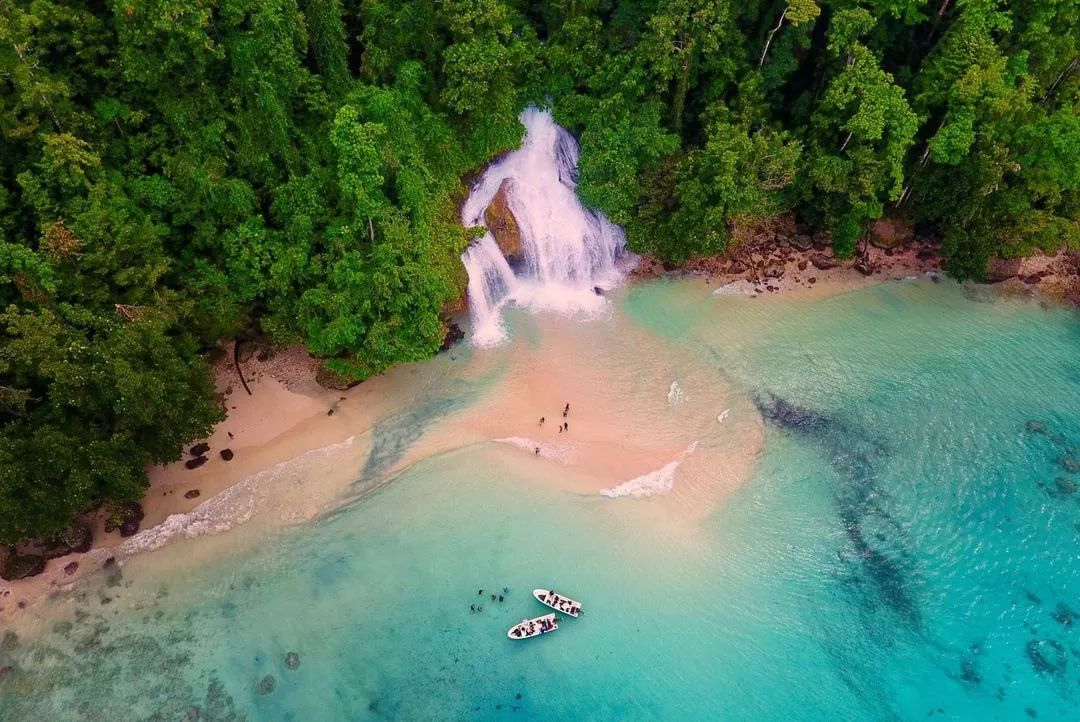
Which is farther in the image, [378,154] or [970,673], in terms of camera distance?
[378,154]

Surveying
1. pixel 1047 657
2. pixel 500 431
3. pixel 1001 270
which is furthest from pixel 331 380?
pixel 1001 270

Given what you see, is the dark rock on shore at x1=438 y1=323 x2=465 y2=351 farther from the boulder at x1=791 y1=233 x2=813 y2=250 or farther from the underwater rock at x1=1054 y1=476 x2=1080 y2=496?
the underwater rock at x1=1054 y1=476 x2=1080 y2=496

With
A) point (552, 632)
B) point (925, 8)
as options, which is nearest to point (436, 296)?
point (552, 632)

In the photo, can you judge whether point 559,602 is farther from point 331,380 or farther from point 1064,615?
point 1064,615

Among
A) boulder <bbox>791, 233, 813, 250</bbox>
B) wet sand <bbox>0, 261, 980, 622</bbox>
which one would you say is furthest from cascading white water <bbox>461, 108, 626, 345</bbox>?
boulder <bbox>791, 233, 813, 250</bbox>

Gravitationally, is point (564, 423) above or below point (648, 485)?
above

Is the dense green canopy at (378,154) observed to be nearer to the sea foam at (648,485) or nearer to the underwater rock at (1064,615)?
the sea foam at (648,485)

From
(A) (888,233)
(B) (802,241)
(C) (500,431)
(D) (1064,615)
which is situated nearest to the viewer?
(D) (1064,615)
